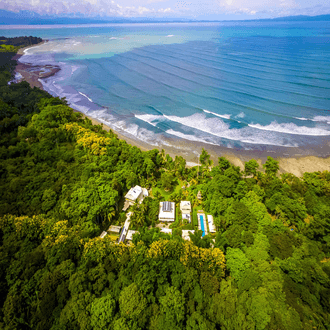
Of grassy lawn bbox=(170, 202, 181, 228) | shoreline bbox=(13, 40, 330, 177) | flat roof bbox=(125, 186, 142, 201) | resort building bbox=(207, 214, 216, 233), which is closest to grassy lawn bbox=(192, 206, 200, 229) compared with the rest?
resort building bbox=(207, 214, 216, 233)

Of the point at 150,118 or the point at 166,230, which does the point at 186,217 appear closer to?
the point at 166,230

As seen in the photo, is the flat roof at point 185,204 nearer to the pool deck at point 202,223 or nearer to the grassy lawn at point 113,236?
the pool deck at point 202,223

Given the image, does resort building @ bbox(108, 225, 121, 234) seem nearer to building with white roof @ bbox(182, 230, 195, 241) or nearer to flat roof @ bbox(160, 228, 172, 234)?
flat roof @ bbox(160, 228, 172, 234)

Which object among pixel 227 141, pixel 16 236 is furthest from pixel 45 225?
pixel 227 141

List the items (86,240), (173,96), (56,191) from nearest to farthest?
(86,240)
(56,191)
(173,96)

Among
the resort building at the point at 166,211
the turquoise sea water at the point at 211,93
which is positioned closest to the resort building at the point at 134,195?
the resort building at the point at 166,211

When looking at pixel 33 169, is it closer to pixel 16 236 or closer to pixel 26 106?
pixel 16 236
